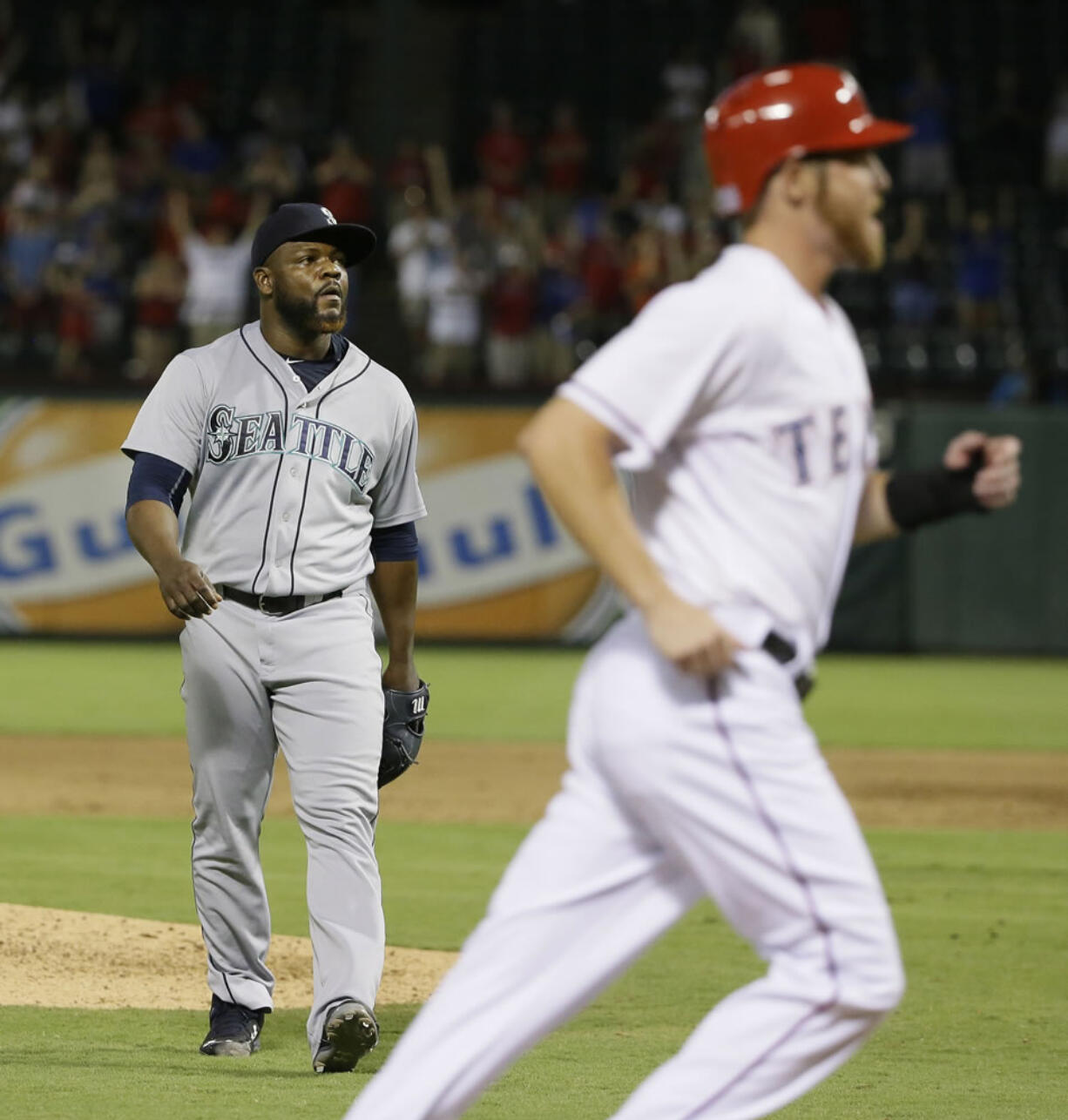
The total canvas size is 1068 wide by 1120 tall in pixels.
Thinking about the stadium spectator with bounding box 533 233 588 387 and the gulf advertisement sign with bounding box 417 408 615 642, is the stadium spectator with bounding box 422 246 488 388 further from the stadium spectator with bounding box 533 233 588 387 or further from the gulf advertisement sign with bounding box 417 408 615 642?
the gulf advertisement sign with bounding box 417 408 615 642

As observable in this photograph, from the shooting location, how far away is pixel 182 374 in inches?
189

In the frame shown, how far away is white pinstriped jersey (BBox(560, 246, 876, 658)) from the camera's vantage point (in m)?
2.87

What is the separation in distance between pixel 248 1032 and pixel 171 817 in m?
4.78

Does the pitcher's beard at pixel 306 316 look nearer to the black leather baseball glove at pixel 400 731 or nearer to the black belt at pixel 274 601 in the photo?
the black belt at pixel 274 601

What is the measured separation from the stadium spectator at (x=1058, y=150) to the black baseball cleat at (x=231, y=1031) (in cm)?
1768

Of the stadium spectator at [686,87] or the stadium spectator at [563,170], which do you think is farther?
the stadium spectator at [686,87]

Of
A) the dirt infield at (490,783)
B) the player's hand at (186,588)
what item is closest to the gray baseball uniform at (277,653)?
the player's hand at (186,588)

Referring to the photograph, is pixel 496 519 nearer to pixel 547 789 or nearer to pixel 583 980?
pixel 547 789

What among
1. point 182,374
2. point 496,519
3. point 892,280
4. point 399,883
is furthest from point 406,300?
point 182,374

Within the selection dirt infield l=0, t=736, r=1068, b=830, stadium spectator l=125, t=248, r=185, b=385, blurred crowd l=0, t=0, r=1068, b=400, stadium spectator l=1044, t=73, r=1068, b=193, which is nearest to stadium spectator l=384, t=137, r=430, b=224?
blurred crowd l=0, t=0, r=1068, b=400

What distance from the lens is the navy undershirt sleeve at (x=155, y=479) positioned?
15.3 ft

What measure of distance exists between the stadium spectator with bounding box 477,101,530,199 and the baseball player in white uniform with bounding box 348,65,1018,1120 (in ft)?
56.6

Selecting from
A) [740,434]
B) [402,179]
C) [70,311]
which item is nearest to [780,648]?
[740,434]

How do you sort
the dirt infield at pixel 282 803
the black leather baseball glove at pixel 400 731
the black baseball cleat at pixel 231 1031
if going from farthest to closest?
the dirt infield at pixel 282 803 → the black leather baseball glove at pixel 400 731 → the black baseball cleat at pixel 231 1031
